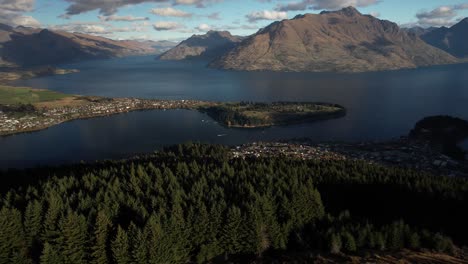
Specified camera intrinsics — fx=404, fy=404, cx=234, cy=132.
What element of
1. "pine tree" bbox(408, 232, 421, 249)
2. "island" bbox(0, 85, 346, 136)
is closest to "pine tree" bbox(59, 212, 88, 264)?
"pine tree" bbox(408, 232, 421, 249)

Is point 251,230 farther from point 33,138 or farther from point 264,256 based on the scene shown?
point 33,138

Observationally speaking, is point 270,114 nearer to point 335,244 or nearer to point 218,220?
point 218,220

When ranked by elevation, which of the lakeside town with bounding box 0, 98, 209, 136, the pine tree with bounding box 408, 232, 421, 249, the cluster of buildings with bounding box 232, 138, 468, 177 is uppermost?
the lakeside town with bounding box 0, 98, 209, 136

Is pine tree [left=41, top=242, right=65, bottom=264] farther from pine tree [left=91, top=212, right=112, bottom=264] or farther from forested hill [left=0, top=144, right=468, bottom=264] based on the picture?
pine tree [left=91, top=212, right=112, bottom=264]

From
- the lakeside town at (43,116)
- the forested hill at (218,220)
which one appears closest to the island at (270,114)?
the lakeside town at (43,116)

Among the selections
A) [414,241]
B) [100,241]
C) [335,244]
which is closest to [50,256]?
[100,241]

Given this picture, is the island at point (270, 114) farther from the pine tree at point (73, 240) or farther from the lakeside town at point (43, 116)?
the pine tree at point (73, 240)
